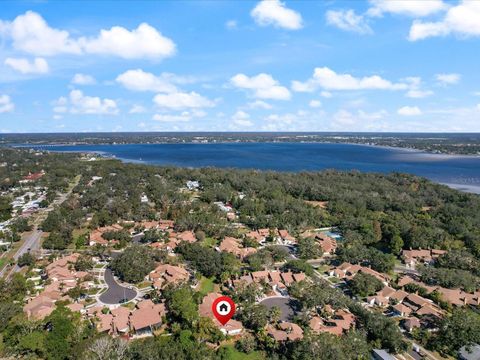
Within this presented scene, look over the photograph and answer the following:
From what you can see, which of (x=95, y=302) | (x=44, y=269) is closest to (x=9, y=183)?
(x=44, y=269)

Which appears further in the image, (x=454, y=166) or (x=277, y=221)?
(x=454, y=166)

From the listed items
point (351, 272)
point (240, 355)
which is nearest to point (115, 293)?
point (240, 355)

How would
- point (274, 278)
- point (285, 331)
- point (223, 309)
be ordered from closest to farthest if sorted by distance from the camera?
point (285, 331), point (223, 309), point (274, 278)

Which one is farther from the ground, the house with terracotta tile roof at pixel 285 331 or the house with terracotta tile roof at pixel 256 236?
the house with terracotta tile roof at pixel 256 236

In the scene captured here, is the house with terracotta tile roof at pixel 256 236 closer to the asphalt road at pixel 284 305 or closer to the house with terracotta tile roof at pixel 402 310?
the asphalt road at pixel 284 305

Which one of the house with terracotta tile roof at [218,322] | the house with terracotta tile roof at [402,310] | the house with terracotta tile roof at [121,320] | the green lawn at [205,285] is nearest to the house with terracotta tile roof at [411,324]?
the house with terracotta tile roof at [402,310]

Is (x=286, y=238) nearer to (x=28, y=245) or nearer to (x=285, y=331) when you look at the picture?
(x=285, y=331)

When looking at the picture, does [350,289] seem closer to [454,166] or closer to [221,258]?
[221,258]
